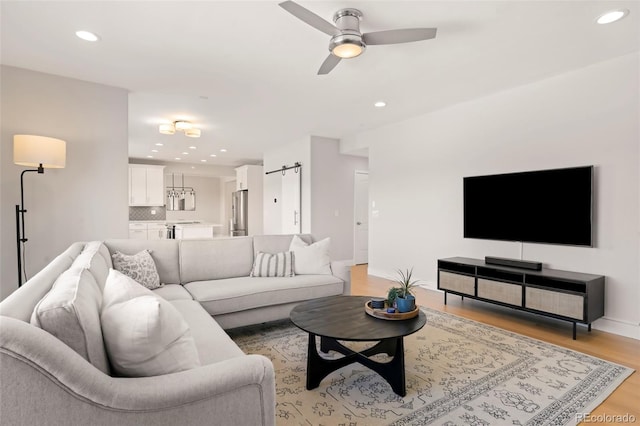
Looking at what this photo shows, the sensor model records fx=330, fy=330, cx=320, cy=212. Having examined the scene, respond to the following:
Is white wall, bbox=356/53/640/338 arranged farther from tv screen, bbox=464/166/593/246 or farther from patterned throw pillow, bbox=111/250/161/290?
patterned throw pillow, bbox=111/250/161/290

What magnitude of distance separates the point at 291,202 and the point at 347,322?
4.95 meters

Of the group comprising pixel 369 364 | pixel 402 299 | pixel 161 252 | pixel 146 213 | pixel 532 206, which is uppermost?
pixel 532 206

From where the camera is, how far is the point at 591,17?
8.02ft

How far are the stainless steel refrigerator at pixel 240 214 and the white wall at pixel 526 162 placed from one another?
4596 millimetres

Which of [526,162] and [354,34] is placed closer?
[354,34]

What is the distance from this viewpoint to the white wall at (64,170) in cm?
334

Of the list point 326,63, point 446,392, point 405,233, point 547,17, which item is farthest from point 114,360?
point 405,233

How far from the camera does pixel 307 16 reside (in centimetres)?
211

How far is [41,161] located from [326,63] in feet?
8.74

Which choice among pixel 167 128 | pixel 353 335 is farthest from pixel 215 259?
pixel 167 128

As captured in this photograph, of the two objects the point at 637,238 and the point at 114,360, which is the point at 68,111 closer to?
the point at 114,360

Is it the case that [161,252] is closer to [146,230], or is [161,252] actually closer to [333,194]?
[333,194]

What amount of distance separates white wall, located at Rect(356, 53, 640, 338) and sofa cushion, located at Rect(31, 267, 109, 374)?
13.3 feet

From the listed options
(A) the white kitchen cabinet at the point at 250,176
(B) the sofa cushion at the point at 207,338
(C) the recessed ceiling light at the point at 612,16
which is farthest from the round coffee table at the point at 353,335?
(A) the white kitchen cabinet at the point at 250,176
